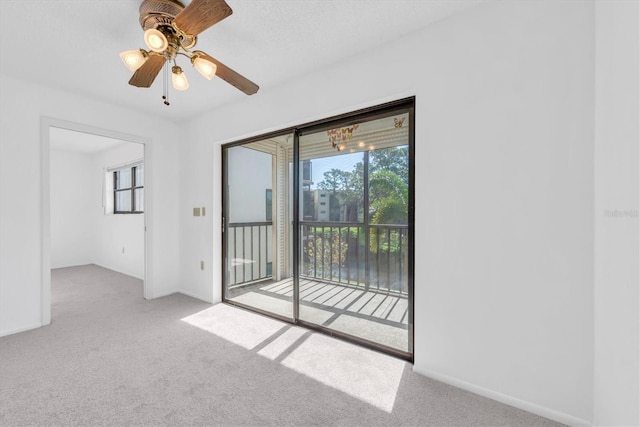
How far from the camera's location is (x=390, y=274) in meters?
2.35

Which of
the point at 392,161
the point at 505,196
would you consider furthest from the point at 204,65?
the point at 505,196

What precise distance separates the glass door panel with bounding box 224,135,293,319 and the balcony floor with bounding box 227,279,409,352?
0.35 metres

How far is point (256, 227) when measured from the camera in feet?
11.7

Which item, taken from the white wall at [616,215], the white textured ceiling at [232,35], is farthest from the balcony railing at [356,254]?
the white textured ceiling at [232,35]

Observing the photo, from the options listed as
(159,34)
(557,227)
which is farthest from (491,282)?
(159,34)

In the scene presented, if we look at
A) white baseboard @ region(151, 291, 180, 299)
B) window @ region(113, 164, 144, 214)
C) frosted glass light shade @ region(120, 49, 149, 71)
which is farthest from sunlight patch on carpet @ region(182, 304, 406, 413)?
window @ region(113, 164, 144, 214)

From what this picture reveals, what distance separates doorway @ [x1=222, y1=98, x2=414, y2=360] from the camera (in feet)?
7.34

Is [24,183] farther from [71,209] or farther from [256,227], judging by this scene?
[71,209]

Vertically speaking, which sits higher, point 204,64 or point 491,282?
point 204,64

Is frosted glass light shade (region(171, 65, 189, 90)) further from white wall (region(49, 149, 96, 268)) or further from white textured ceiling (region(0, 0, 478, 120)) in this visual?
white wall (region(49, 149, 96, 268))

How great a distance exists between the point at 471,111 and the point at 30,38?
10.3 ft

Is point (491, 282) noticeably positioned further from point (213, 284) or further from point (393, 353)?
point (213, 284)

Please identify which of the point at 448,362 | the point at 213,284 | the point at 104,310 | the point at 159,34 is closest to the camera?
the point at 159,34

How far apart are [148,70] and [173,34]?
310mm
